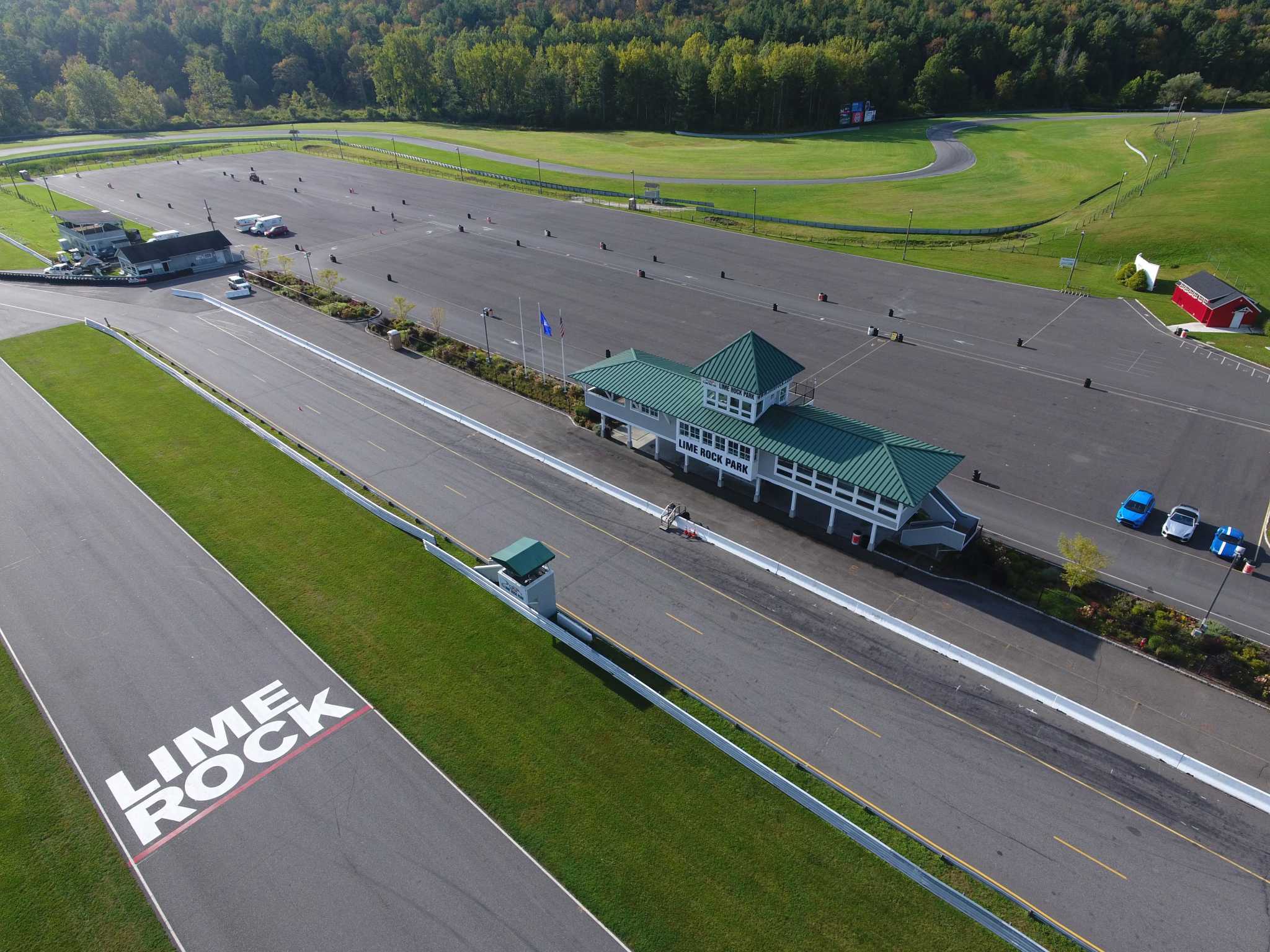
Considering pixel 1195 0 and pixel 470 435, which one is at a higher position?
pixel 1195 0

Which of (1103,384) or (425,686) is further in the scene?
(1103,384)

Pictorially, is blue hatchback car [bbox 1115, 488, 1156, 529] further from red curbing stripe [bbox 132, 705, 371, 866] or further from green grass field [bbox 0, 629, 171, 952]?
green grass field [bbox 0, 629, 171, 952]

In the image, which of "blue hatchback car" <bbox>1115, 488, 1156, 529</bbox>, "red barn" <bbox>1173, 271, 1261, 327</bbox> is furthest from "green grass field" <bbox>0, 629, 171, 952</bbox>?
"red barn" <bbox>1173, 271, 1261, 327</bbox>

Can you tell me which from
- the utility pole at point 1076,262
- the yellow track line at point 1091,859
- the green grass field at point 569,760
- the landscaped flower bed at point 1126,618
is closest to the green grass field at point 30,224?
the green grass field at point 569,760

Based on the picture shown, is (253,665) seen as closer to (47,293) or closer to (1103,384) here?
(1103,384)

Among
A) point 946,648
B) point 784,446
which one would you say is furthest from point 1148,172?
point 946,648

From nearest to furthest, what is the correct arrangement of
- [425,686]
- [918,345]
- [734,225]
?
[425,686], [918,345], [734,225]

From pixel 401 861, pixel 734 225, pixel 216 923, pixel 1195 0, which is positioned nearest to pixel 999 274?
pixel 734 225
